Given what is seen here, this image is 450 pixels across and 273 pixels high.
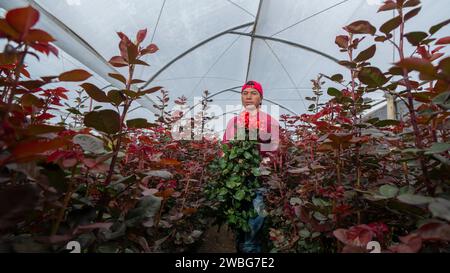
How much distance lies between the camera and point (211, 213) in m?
2.50

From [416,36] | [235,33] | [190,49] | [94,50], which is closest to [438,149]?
[416,36]

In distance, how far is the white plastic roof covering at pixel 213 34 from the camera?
418 cm

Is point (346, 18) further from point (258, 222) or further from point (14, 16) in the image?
point (14, 16)

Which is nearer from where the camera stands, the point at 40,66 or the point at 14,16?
the point at 14,16

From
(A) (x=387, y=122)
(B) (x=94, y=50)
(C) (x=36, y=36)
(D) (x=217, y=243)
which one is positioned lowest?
(D) (x=217, y=243)

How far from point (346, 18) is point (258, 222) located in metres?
4.53

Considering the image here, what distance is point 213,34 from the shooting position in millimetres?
6422

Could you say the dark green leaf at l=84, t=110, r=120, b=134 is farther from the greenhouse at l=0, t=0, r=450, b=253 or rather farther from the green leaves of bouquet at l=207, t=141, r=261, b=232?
the green leaves of bouquet at l=207, t=141, r=261, b=232

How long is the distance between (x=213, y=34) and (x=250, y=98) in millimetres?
4235

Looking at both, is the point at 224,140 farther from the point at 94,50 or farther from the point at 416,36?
the point at 94,50

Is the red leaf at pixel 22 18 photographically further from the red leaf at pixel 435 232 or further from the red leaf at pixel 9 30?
the red leaf at pixel 435 232

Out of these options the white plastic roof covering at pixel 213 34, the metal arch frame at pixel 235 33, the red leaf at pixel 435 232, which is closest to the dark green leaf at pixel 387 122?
the red leaf at pixel 435 232

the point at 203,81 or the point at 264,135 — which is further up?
the point at 203,81
